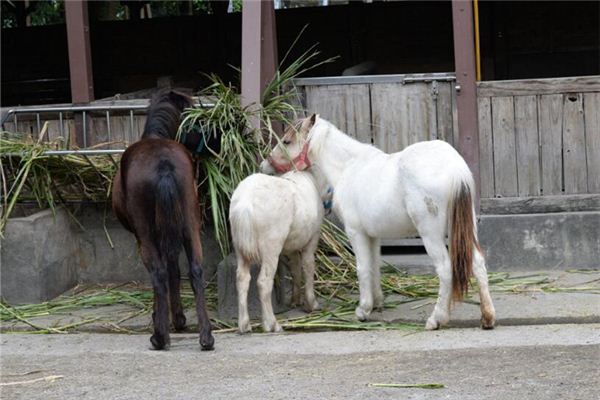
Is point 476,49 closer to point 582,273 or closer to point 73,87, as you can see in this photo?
point 582,273

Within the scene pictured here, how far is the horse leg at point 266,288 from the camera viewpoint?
6941 mm

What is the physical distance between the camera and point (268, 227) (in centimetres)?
690

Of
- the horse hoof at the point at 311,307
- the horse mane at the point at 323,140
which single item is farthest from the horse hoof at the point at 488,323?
the horse mane at the point at 323,140

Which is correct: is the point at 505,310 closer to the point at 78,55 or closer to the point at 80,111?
the point at 80,111

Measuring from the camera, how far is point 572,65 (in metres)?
12.0

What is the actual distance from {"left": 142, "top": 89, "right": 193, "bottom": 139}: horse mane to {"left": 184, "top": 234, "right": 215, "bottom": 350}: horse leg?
1.02 m

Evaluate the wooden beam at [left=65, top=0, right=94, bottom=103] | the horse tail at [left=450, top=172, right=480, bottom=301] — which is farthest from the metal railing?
the horse tail at [left=450, top=172, right=480, bottom=301]

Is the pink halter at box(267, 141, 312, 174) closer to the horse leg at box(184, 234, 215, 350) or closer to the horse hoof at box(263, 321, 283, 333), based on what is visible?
the horse leg at box(184, 234, 215, 350)

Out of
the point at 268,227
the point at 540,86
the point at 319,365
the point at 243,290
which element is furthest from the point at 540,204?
the point at 319,365

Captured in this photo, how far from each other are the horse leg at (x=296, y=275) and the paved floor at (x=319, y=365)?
0.72 metres

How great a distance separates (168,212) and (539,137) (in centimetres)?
364

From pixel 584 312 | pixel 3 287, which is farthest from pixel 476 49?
pixel 3 287

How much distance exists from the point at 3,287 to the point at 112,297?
0.92m

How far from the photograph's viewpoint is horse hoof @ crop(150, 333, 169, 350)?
6484 millimetres
